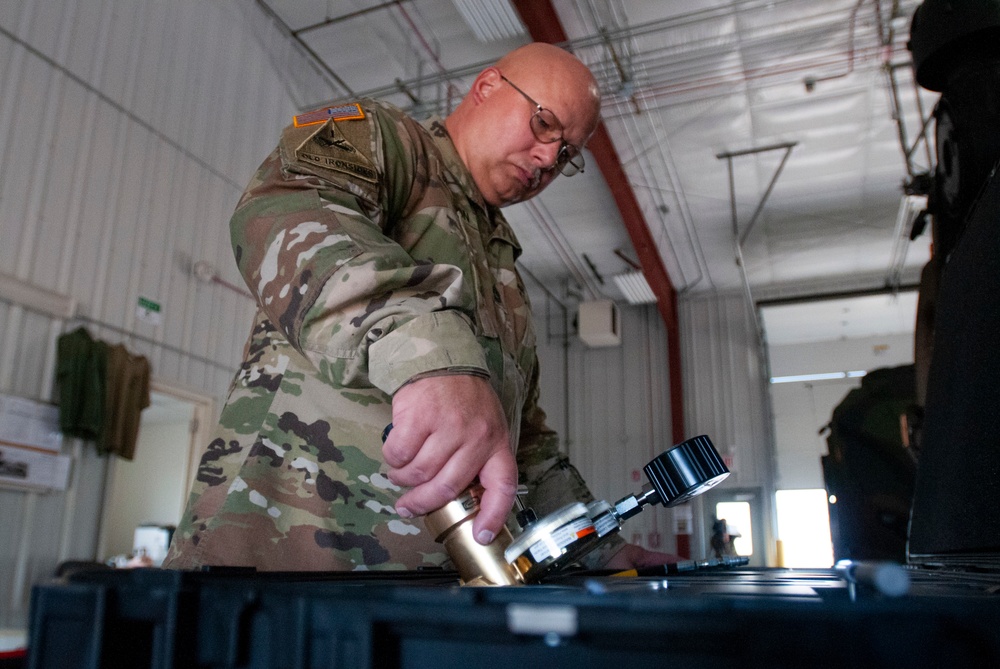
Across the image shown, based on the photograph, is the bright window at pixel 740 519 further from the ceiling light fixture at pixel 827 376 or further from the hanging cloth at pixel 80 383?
the hanging cloth at pixel 80 383

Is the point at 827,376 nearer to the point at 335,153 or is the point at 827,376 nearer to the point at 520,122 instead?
the point at 520,122

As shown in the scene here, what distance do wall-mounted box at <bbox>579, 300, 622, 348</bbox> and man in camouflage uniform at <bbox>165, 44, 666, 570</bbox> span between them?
29.0 ft

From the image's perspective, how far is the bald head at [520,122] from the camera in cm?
136

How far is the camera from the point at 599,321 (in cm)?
1028

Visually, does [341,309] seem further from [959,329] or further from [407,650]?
[959,329]

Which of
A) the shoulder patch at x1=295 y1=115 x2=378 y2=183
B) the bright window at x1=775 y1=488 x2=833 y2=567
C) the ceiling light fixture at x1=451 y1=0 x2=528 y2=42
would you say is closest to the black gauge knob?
the shoulder patch at x1=295 y1=115 x2=378 y2=183

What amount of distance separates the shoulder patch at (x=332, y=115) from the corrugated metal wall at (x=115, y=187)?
13.6 ft

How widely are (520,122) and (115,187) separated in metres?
4.57

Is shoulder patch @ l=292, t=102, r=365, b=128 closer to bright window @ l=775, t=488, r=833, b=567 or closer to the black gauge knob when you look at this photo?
the black gauge knob

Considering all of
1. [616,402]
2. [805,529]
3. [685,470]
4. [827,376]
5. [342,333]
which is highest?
[827,376]

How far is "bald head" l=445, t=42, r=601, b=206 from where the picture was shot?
136 centimetres

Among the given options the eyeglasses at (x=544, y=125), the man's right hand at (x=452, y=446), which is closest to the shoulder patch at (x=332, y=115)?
the eyeglasses at (x=544, y=125)

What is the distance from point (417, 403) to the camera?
0.59 m

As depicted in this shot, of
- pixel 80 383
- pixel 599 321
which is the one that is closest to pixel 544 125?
pixel 80 383
